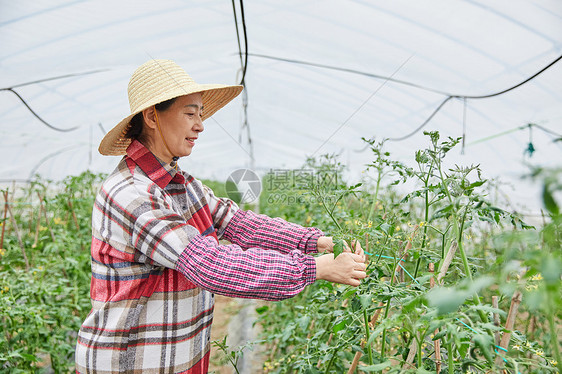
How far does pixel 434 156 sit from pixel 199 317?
886 mm

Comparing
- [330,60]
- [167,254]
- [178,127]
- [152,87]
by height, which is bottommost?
[167,254]

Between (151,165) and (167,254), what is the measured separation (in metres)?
0.34

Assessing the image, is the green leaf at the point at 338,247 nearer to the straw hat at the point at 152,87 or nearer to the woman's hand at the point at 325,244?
the woman's hand at the point at 325,244

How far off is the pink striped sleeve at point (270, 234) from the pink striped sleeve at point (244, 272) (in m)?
0.31

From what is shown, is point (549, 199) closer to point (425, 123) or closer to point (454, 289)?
point (454, 289)

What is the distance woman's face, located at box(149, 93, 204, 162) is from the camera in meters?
1.29

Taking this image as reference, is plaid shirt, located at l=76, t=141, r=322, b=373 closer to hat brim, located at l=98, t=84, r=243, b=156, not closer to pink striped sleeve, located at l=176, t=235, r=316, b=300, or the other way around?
pink striped sleeve, located at l=176, t=235, r=316, b=300

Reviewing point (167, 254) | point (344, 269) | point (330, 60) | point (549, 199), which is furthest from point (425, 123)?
point (549, 199)

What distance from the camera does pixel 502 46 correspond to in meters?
2.53

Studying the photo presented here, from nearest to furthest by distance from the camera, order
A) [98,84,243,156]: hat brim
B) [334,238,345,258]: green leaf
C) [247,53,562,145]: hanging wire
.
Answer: [334,238,345,258]: green leaf < [98,84,243,156]: hat brim < [247,53,562,145]: hanging wire

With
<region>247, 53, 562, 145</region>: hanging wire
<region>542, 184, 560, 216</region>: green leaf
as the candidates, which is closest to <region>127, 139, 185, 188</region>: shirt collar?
<region>542, 184, 560, 216</region>: green leaf

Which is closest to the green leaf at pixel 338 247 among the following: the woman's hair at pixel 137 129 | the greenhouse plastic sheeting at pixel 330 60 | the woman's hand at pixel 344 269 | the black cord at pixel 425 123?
the woman's hand at pixel 344 269

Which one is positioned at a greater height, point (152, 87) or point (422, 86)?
point (422, 86)

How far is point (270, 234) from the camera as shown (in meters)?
1.41
